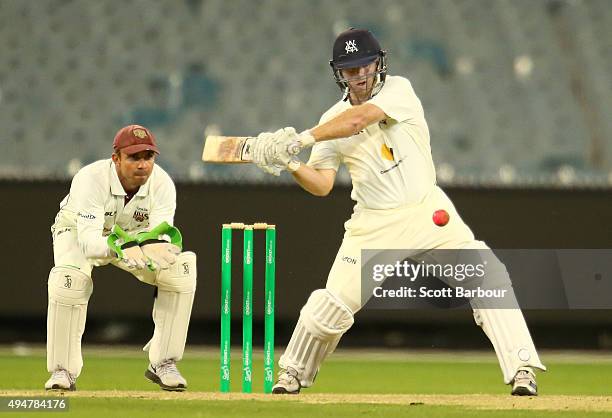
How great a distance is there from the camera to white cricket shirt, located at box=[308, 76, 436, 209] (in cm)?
509

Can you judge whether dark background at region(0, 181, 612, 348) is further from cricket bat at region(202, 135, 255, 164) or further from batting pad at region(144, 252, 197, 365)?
cricket bat at region(202, 135, 255, 164)

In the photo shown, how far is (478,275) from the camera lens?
502cm

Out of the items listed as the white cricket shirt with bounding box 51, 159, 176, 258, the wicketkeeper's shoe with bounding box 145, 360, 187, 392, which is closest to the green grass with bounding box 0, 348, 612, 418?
the wicketkeeper's shoe with bounding box 145, 360, 187, 392

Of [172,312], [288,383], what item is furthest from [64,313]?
[288,383]

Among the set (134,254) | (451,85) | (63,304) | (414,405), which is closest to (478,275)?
(414,405)

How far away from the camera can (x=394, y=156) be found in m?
5.09

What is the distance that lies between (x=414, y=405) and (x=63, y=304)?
1567 mm

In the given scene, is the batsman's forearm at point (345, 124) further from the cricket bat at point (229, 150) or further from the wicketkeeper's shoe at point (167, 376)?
the wicketkeeper's shoe at point (167, 376)

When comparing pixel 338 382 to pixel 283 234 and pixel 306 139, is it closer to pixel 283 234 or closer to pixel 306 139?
pixel 283 234

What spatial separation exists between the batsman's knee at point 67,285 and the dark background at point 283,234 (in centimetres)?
315

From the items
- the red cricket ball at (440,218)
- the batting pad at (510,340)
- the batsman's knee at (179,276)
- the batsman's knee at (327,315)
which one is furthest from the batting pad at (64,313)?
the batting pad at (510,340)

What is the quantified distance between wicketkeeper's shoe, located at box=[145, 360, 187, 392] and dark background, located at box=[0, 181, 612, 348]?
118 inches

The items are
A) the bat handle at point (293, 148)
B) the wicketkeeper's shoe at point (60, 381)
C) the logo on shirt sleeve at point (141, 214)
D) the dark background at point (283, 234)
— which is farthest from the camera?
the dark background at point (283, 234)

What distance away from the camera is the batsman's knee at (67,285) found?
5184 mm
